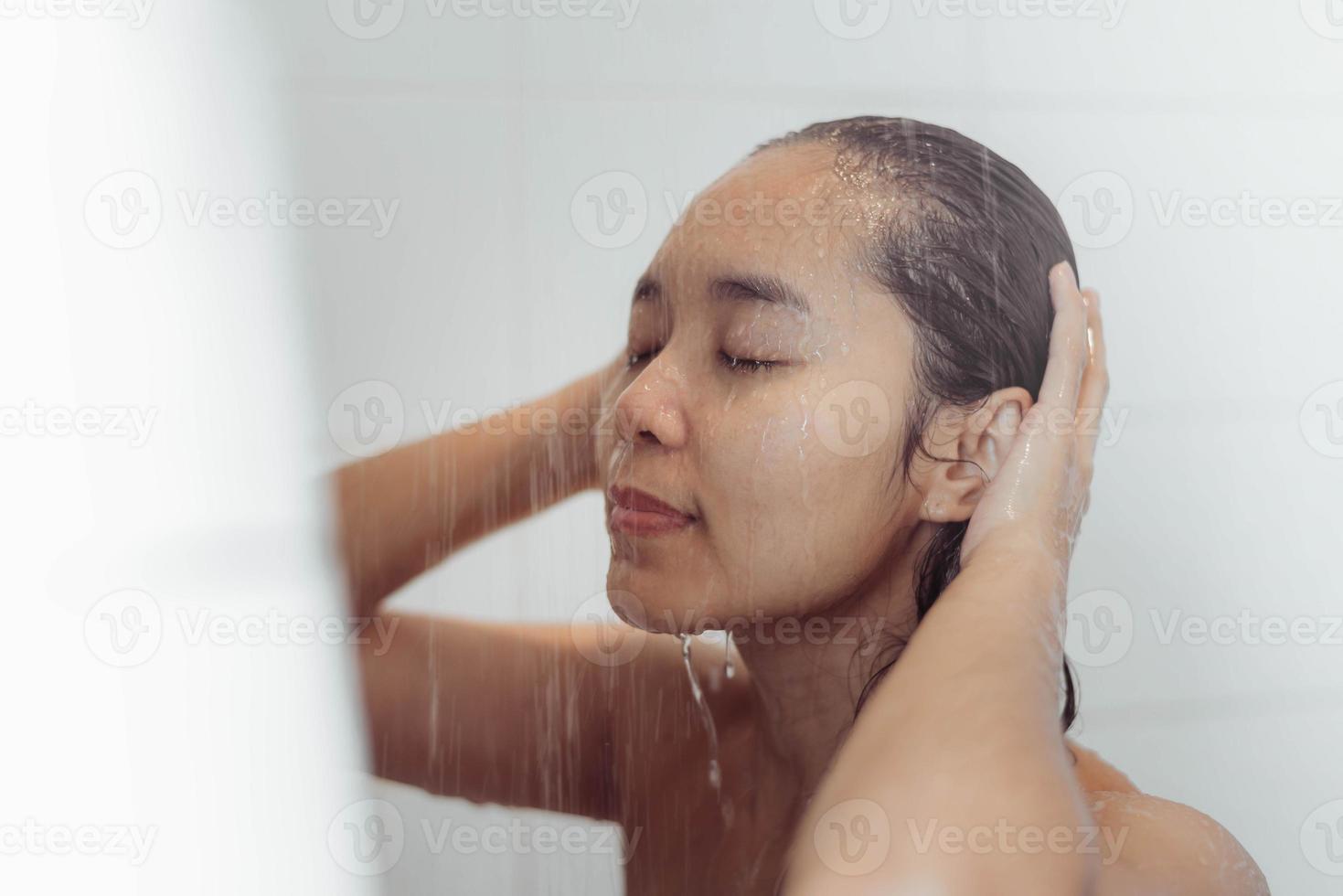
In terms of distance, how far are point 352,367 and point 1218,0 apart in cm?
78

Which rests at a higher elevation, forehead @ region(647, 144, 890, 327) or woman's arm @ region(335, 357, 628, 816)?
forehead @ region(647, 144, 890, 327)

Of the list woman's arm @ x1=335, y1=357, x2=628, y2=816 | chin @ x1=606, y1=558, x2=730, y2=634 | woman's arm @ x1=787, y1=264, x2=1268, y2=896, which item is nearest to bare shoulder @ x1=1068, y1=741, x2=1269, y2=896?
woman's arm @ x1=787, y1=264, x2=1268, y2=896

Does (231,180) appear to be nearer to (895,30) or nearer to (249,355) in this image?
(249,355)

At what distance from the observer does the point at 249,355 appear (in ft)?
2.86

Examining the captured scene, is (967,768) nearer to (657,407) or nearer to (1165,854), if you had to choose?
(1165,854)

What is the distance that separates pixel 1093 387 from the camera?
716mm

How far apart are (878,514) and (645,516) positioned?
145 millimetres

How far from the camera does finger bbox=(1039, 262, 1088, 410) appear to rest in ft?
2.30

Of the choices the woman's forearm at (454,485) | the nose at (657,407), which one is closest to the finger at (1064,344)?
the nose at (657,407)

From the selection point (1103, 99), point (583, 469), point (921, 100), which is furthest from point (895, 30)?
point (583, 469)

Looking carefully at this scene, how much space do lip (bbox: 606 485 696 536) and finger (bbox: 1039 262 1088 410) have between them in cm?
24

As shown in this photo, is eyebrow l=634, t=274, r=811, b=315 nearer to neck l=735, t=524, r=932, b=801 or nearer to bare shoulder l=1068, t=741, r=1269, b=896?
neck l=735, t=524, r=932, b=801

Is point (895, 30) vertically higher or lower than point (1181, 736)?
higher

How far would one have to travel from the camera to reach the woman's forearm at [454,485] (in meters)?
0.85
